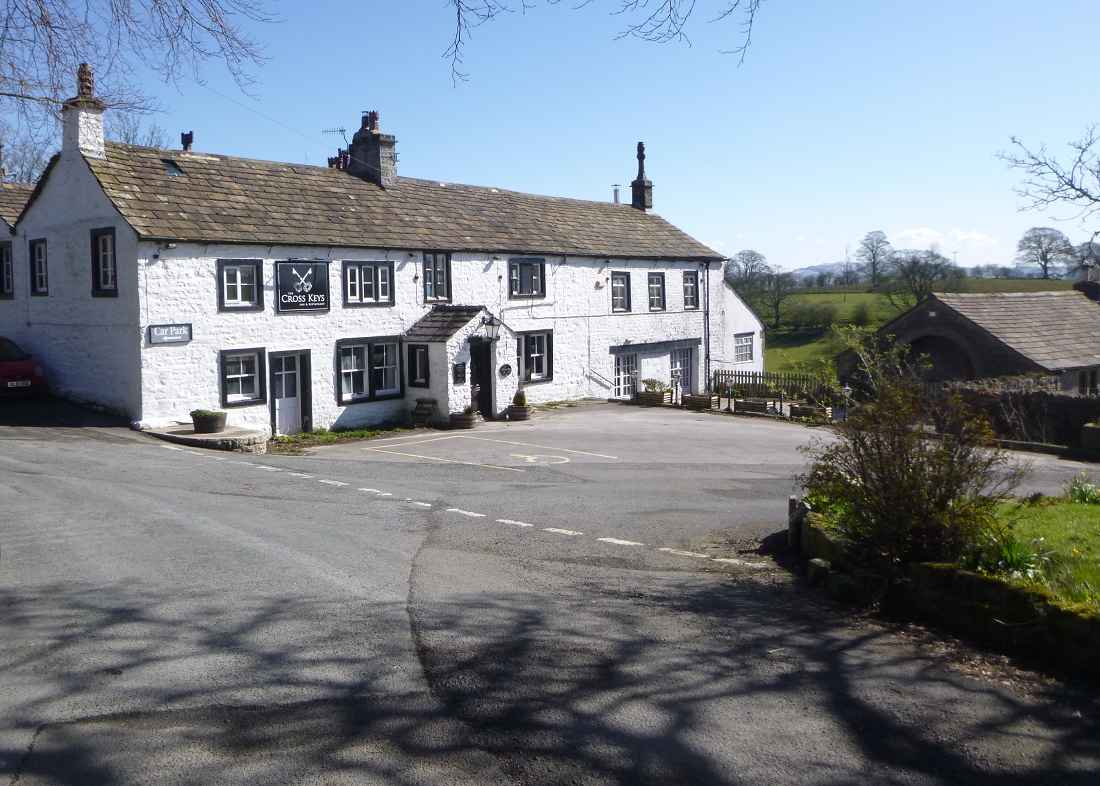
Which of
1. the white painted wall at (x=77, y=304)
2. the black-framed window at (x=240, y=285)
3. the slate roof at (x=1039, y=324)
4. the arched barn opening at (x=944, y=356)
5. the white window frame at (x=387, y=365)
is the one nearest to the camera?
the white painted wall at (x=77, y=304)

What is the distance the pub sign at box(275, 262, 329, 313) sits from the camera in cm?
2580

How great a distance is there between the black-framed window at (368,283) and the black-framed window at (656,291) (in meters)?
13.0

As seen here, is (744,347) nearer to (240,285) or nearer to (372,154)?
(372,154)

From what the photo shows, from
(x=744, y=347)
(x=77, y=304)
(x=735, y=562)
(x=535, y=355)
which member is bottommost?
(x=735, y=562)

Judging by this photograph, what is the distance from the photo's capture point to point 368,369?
28.4 m

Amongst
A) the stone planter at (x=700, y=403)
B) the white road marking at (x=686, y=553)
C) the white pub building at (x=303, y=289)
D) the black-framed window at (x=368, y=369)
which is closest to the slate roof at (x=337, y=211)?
the white pub building at (x=303, y=289)

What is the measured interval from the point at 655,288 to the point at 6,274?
2230 centimetres

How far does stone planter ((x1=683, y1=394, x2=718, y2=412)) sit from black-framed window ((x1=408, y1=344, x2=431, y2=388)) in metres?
10.4

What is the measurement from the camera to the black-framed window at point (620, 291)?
37125 millimetres

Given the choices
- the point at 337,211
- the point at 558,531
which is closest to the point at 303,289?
the point at 337,211

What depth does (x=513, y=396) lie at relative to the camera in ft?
101

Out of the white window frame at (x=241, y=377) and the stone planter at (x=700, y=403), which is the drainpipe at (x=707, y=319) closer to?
the stone planter at (x=700, y=403)

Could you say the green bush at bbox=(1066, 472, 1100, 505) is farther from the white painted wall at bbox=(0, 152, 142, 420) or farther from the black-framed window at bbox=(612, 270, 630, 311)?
the black-framed window at bbox=(612, 270, 630, 311)

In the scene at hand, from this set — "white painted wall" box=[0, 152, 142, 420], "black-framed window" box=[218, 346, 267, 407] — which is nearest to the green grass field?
"black-framed window" box=[218, 346, 267, 407]
